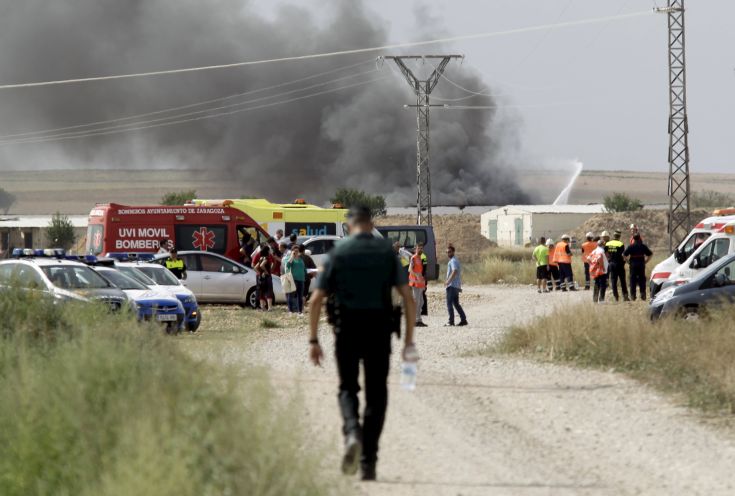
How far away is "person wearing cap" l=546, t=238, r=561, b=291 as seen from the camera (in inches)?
1318

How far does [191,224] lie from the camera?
3052 cm

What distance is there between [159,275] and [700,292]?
9975mm

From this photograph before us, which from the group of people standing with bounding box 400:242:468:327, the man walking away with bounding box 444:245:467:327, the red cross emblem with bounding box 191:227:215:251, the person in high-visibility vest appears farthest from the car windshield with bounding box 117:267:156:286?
the person in high-visibility vest

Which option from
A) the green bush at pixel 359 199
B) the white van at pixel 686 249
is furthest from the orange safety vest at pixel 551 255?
the green bush at pixel 359 199

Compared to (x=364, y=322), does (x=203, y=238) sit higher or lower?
higher

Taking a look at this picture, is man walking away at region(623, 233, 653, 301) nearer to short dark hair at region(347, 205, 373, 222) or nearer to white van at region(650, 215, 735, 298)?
white van at region(650, 215, 735, 298)

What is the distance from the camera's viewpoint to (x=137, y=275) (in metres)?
21.9

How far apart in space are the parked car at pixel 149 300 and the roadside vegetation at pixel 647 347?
5.98 metres

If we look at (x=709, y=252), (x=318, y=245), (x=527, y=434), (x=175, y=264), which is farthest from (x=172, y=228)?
(x=527, y=434)

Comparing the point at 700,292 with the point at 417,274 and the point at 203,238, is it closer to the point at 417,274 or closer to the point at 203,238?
the point at 417,274

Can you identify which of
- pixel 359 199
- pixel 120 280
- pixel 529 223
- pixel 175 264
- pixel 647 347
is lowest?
pixel 647 347

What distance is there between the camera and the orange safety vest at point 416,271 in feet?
68.0

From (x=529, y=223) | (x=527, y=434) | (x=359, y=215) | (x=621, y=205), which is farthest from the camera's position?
(x=621, y=205)

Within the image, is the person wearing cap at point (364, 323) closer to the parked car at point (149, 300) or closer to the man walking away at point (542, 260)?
the parked car at point (149, 300)
